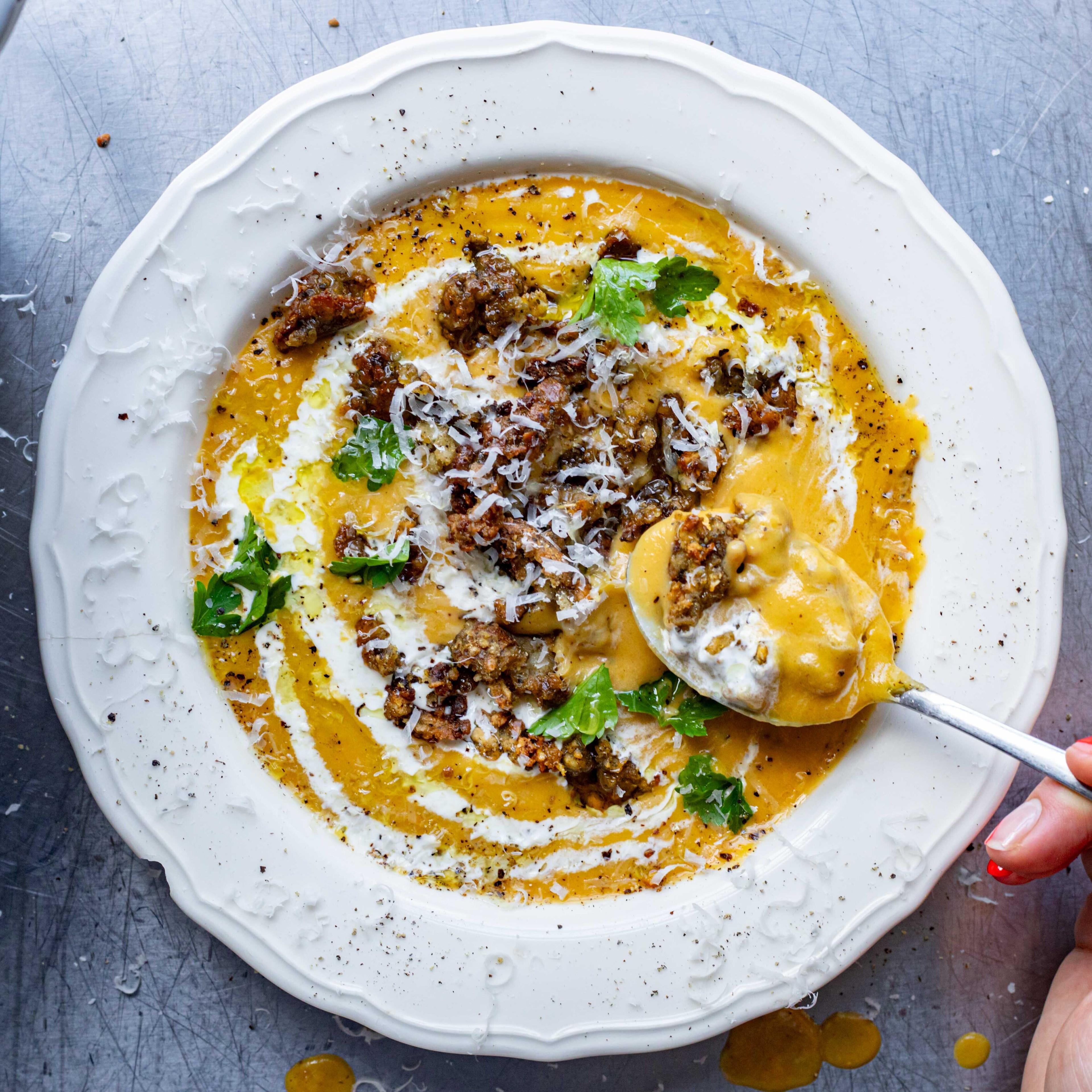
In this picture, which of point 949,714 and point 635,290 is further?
point 635,290

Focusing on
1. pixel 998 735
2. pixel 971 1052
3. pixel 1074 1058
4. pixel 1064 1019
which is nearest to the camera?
pixel 998 735

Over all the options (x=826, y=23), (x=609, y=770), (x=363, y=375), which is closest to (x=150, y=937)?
(x=609, y=770)

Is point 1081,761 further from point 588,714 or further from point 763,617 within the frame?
point 588,714

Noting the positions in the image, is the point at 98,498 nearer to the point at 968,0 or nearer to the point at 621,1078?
the point at 621,1078

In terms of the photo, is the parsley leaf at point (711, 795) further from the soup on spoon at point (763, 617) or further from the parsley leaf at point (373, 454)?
→ the parsley leaf at point (373, 454)

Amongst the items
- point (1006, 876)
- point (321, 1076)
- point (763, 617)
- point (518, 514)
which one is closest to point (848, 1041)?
point (1006, 876)

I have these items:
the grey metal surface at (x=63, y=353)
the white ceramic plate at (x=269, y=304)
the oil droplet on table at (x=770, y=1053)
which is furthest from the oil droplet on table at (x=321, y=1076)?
the oil droplet on table at (x=770, y=1053)

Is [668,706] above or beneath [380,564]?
beneath
